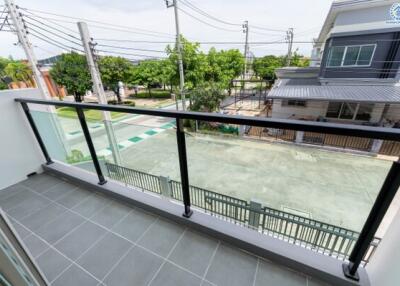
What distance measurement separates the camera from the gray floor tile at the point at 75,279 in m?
1.10

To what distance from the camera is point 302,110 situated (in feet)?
30.0

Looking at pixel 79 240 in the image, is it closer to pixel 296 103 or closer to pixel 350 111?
pixel 296 103

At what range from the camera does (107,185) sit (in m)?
1.83

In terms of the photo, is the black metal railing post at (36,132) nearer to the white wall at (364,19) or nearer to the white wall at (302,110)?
the white wall at (302,110)

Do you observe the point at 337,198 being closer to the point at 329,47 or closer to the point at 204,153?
the point at 204,153

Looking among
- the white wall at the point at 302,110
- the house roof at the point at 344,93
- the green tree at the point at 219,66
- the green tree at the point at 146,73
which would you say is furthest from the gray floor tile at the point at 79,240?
the green tree at the point at 146,73

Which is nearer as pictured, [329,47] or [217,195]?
[217,195]

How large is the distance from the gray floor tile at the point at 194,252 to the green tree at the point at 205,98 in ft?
26.1

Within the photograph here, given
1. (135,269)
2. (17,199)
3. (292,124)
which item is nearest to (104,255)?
(135,269)

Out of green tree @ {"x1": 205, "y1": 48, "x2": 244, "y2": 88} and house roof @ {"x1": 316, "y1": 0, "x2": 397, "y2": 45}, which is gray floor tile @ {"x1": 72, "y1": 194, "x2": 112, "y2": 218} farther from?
house roof @ {"x1": 316, "y1": 0, "x2": 397, "y2": 45}

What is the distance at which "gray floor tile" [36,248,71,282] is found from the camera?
116cm

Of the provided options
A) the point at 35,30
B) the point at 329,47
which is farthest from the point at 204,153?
the point at 329,47

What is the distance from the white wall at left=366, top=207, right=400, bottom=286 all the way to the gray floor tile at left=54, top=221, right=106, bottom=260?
68.6 inches

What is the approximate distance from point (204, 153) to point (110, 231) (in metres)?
1.01
